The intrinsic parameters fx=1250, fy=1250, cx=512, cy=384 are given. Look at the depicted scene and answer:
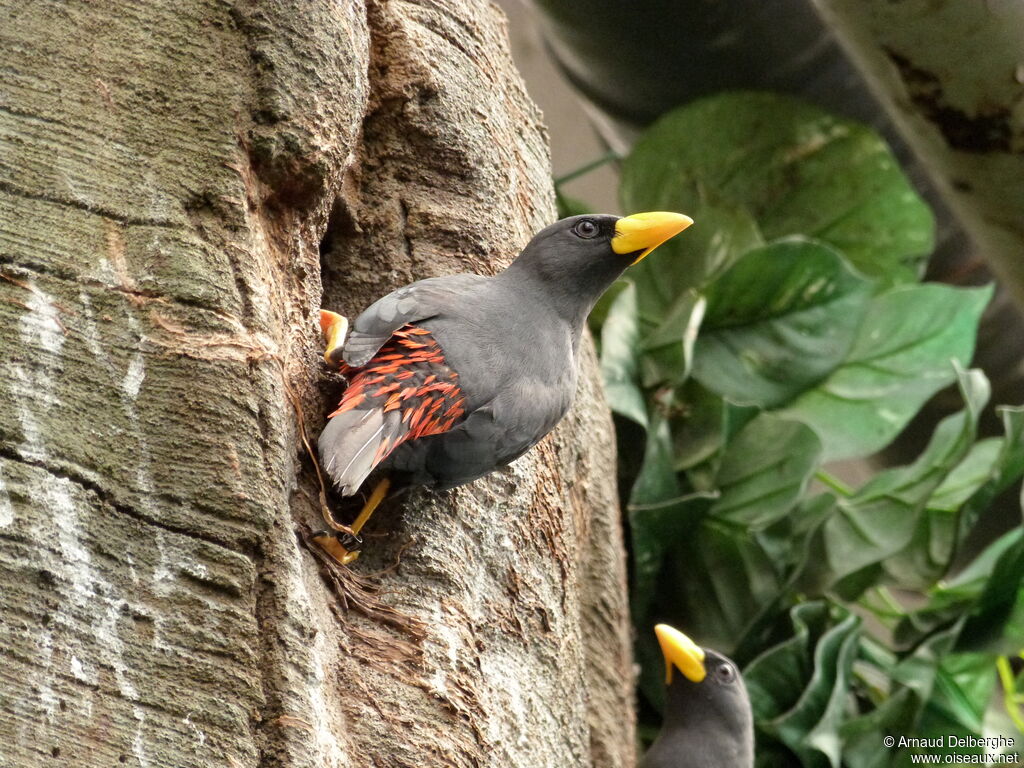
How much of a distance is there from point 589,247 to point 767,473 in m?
1.37

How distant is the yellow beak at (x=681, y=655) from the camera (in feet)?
9.43

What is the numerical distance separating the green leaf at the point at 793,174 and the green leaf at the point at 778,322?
0.58 meters

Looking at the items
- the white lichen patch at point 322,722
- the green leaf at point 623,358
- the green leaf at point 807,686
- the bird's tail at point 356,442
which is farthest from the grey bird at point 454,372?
the green leaf at point 807,686

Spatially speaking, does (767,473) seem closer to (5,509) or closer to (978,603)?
(978,603)

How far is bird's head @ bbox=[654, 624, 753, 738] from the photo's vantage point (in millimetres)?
2852

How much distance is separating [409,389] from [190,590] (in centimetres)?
40

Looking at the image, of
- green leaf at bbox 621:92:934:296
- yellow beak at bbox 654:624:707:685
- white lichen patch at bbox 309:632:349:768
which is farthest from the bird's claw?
green leaf at bbox 621:92:934:296

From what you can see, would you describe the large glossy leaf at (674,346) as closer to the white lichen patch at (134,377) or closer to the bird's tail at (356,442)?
the bird's tail at (356,442)

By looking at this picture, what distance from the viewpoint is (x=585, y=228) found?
2092 mm

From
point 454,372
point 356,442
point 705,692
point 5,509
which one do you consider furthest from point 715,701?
point 5,509

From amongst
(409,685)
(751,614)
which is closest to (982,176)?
(751,614)

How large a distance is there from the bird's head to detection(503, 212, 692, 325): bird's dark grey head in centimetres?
113

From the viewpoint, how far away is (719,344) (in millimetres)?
3510

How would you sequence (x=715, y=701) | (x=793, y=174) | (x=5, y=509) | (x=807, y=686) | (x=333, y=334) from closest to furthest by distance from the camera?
(x=5, y=509), (x=333, y=334), (x=715, y=701), (x=807, y=686), (x=793, y=174)
